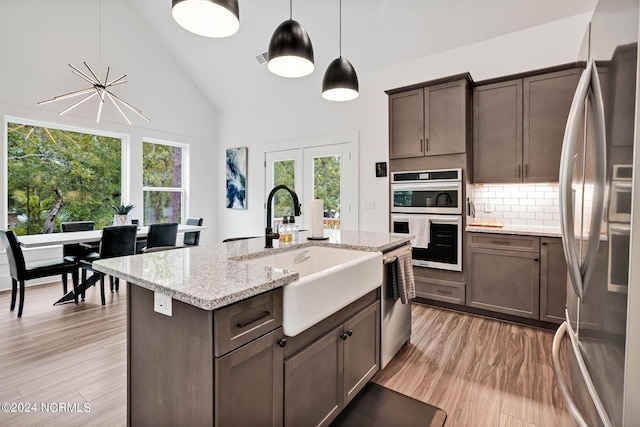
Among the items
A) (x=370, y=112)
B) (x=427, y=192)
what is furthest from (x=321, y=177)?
(x=427, y=192)

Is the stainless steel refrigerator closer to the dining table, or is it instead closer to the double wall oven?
the double wall oven

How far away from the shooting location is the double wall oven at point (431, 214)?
10.9 feet

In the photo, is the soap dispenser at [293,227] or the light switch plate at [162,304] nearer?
the light switch plate at [162,304]

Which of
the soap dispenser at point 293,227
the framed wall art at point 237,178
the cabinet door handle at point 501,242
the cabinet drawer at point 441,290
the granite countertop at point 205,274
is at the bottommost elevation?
the cabinet drawer at point 441,290

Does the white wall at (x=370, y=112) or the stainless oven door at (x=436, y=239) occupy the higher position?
the white wall at (x=370, y=112)

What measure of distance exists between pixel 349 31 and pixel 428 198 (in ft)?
7.95

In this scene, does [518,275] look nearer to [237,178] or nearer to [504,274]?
[504,274]

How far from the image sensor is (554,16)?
319 cm

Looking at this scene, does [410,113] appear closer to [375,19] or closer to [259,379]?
[375,19]

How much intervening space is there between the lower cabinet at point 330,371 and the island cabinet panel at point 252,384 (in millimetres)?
69

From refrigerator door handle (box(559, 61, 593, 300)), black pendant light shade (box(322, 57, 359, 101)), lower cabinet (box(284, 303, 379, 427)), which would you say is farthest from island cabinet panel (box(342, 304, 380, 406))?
black pendant light shade (box(322, 57, 359, 101))

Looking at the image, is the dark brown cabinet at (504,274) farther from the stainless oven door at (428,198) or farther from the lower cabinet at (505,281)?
the stainless oven door at (428,198)

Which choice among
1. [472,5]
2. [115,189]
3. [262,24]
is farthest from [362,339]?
[115,189]

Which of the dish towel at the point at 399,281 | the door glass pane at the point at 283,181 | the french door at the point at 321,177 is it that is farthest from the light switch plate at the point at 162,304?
the door glass pane at the point at 283,181
